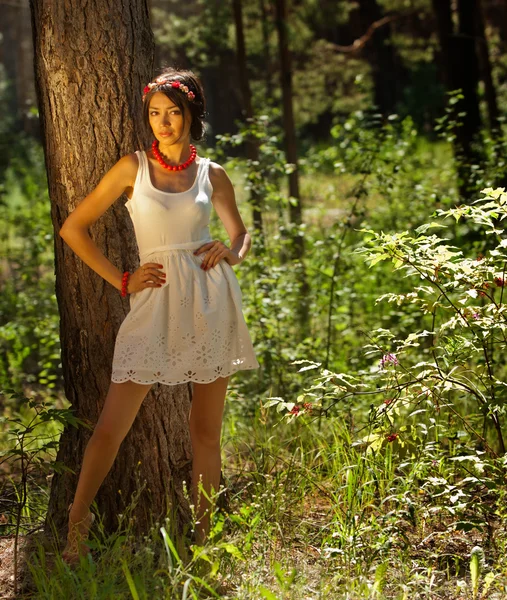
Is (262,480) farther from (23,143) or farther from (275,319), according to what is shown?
(23,143)

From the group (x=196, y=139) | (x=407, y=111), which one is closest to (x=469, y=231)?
(x=196, y=139)

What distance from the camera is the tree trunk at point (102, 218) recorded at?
12.4 ft

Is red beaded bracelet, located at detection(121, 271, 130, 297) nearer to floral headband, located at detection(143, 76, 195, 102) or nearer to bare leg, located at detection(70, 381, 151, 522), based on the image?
bare leg, located at detection(70, 381, 151, 522)

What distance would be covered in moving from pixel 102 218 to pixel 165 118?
62 centimetres

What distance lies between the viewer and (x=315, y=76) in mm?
18359

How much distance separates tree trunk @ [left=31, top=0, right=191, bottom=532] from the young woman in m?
0.32

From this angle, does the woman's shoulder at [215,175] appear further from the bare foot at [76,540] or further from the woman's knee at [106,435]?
the bare foot at [76,540]

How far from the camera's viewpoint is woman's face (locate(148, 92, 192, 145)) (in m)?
3.42

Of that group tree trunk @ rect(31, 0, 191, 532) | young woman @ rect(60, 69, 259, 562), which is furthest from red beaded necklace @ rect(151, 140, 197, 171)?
tree trunk @ rect(31, 0, 191, 532)

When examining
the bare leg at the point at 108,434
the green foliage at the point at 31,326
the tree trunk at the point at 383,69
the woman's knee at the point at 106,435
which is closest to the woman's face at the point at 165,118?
the bare leg at the point at 108,434

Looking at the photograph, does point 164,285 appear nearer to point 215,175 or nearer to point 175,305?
point 175,305

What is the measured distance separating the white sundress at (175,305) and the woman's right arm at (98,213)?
57 millimetres

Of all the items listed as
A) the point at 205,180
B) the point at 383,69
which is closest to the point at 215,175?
the point at 205,180

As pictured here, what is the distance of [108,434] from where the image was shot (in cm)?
341
